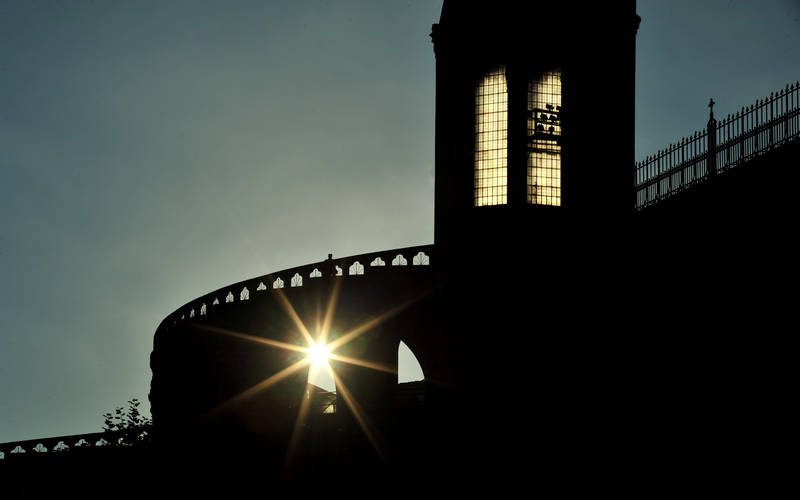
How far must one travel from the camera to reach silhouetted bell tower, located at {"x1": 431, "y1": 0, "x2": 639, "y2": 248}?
124ft

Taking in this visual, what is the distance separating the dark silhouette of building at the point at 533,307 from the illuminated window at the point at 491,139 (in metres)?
0.06

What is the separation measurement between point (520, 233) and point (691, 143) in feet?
23.6

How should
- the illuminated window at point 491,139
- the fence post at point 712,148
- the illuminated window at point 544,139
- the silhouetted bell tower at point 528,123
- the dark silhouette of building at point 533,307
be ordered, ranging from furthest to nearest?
1. the illuminated window at point 544,139
2. the illuminated window at point 491,139
3. the silhouetted bell tower at point 528,123
4. the fence post at point 712,148
5. the dark silhouette of building at point 533,307

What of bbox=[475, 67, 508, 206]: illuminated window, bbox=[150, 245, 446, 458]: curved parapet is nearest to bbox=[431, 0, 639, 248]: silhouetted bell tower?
bbox=[475, 67, 508, 206]: illuminated window

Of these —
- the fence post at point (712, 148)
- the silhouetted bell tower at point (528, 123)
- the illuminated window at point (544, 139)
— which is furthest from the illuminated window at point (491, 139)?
the fence post at point (712, 148)

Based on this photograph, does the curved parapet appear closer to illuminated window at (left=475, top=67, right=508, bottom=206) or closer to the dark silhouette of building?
the dark silhouette of building

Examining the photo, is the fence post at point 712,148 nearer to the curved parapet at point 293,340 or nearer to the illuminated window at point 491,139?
the illuminated window at point 491,139

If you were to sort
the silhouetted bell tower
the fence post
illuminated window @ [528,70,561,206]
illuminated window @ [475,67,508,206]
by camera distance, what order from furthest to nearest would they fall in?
illuminated window @ [528,70,561,206], illuminated window @ [475,67,508,206], the silhouetted bell tower, the fence post

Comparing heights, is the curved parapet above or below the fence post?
below

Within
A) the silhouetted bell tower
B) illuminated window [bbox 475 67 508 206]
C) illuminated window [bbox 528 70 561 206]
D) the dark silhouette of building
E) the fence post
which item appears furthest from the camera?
illuminated window [bbox 528 70 561 206]

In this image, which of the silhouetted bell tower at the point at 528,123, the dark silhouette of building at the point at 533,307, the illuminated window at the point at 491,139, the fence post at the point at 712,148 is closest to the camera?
the dark silhouette of building at the point at 533,307

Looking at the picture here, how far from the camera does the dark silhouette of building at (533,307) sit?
2923cm

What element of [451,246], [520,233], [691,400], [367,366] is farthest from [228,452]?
[691,400]

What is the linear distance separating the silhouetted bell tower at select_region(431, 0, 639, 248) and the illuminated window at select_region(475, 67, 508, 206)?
0.04 metres
